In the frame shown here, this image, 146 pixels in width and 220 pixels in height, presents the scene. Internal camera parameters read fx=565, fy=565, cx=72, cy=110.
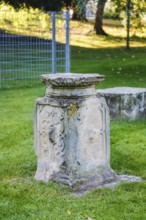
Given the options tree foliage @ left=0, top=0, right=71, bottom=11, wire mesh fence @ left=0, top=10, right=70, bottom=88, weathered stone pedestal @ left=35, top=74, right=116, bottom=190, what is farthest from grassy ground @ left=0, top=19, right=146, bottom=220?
tree foliage @ left=0, top=0, right=71, bottom=11

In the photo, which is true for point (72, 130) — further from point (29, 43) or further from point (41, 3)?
point (41, 3)

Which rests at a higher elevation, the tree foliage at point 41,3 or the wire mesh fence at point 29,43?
the tree foliage at point 41,3

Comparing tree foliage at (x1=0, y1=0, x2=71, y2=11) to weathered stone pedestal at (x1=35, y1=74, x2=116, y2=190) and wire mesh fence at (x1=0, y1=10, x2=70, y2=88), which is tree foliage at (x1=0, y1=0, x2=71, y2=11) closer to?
wire mesh fence at (x1=0, y1=10, x2=70, y2=88)

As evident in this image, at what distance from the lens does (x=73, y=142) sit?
5262mm

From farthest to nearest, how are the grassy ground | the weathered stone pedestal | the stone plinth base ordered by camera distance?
1. the stone plinth base
2. the weathered stone pedestal
3. the grassy ground

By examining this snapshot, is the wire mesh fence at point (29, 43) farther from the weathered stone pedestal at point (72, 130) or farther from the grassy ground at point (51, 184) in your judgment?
the weathered stone pedestal at point (72, 130)

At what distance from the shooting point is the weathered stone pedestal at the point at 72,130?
17.2 ft

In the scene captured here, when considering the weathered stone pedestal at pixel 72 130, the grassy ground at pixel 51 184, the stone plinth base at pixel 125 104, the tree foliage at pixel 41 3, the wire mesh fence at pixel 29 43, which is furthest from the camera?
the tree foliage at pixel 41 3

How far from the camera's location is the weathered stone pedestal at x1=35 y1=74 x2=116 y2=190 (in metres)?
5.23

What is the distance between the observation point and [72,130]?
5246 mm

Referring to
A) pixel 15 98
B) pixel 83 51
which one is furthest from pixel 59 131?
pixel 83 51

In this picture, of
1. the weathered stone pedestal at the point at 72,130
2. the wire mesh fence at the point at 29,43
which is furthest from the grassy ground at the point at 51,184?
the wire mesh fence at the point at 29,43

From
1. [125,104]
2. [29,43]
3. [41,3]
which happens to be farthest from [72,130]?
[41,3]

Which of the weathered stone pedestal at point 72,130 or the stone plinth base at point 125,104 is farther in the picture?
the stone plinth base at point 125,104
